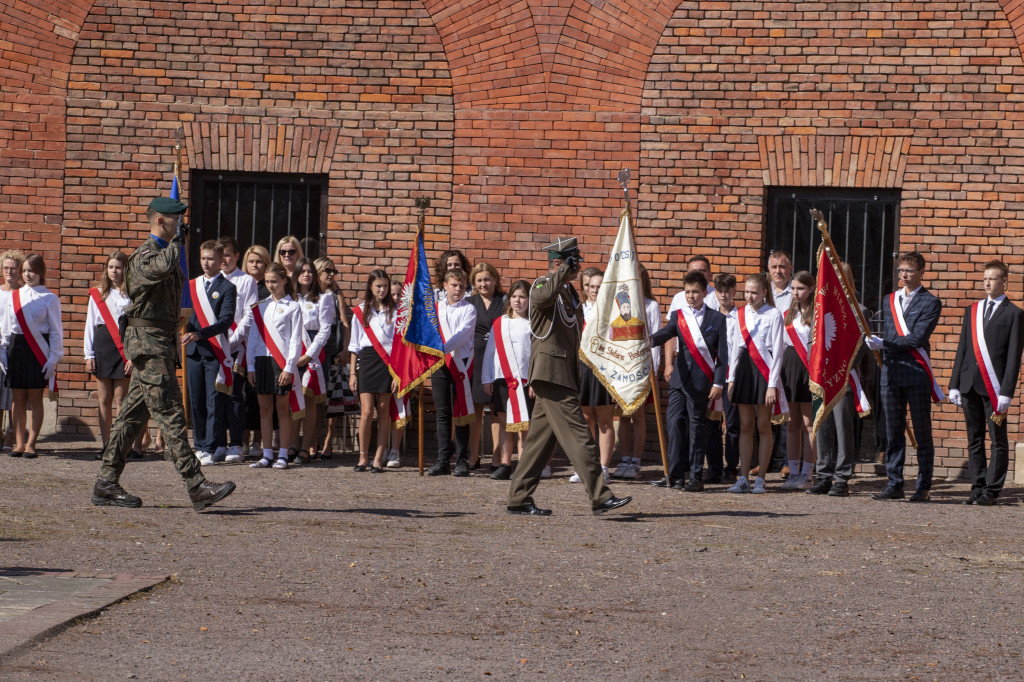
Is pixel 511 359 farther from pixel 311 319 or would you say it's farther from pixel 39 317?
pixel 39 317

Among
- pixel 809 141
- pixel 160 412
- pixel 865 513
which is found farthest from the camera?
pixel 809 141

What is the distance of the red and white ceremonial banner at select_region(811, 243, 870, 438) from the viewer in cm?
1003

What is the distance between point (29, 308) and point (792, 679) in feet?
29.1

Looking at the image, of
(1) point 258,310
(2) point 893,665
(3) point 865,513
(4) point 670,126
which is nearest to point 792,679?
(2) point 893,665

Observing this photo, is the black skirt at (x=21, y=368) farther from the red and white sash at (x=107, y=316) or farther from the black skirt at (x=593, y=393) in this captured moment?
the black skirt at (x=593, y=393)

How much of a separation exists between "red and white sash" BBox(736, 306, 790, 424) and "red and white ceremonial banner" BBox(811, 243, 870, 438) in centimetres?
31

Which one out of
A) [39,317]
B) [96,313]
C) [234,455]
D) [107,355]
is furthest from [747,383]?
[39,317]

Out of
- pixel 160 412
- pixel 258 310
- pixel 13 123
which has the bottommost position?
pixel 160 412

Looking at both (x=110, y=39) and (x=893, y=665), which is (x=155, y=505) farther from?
(x=110, y=39)

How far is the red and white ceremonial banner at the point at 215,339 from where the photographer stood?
1139cm

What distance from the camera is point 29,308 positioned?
38.0 feet

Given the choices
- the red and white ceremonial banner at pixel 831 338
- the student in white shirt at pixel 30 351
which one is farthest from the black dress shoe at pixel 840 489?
the student in white shirt at pixel 30 351

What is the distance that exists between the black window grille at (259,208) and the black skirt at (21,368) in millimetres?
1973

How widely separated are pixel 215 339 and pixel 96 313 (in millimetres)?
1188
